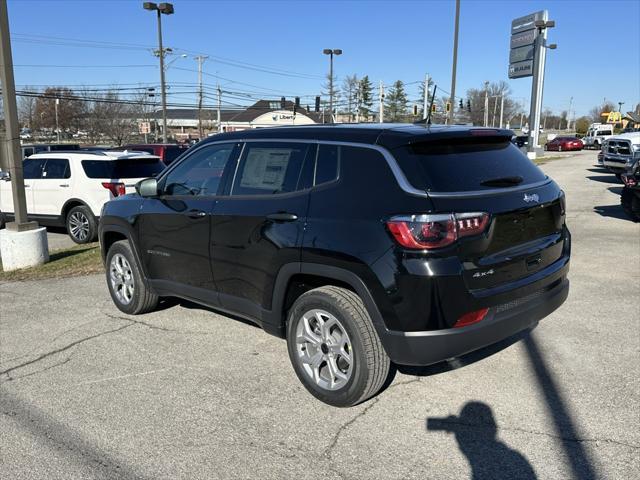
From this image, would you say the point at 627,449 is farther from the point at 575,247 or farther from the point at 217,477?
the point at 575,247

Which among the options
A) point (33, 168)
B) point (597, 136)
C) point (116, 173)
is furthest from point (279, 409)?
point (597, 136)

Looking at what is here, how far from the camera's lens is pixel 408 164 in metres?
3.26

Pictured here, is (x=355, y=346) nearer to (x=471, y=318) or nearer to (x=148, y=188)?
(x=471, y=318)

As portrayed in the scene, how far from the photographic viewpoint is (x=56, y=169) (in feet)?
34.3

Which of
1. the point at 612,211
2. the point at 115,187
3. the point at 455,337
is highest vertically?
the point at 115,187

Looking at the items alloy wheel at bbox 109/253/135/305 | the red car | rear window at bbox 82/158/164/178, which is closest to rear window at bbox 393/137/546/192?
alloy wheel at bbox 109/253/135/305

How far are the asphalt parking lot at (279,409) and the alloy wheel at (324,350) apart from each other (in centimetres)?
→ 19

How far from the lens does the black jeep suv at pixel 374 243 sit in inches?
121

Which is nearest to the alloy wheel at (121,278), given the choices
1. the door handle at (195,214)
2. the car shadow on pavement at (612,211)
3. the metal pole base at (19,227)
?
the door handle at (195,214)

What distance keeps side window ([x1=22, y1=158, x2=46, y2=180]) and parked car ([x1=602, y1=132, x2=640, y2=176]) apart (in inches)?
687

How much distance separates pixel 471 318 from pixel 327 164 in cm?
134

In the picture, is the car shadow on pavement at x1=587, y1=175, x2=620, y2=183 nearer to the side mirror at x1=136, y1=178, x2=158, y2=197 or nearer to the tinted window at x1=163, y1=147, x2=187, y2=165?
the tinted window at x1=163, y1=147, x2=187, y2=165

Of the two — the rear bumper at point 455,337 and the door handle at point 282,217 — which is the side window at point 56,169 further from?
the rear bumper at point 455,337

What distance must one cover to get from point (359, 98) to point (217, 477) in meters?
93.5
